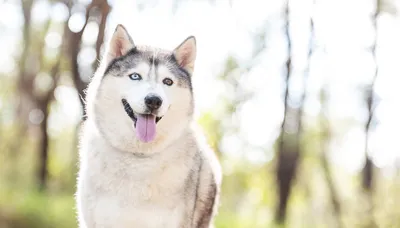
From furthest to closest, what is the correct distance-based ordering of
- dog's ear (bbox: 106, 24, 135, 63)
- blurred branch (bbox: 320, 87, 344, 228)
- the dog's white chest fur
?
blurred branch (bbox: 320, 87, 344, 228) < dog's ear (bbox: 106, 24, 135, 63) < the dog's white chest fur

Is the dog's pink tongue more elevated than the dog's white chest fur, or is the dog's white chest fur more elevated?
the dog's pink tongue

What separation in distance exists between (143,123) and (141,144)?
23cm

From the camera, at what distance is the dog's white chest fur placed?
3664mm

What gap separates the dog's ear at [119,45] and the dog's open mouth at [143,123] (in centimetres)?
40

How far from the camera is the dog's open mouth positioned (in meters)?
3.69

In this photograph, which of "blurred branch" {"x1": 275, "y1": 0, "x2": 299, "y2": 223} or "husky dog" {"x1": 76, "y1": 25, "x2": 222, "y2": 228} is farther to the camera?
"blurred branch" {"x1": 275, "y1": 0, "x2": 299, "y2": 223}

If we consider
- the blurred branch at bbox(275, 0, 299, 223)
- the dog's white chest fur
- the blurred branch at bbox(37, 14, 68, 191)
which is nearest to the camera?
the dog's white chest fur

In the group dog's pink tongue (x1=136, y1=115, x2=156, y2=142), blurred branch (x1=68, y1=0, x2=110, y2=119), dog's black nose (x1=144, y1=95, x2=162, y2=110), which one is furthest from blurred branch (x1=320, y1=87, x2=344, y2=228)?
dog's black nose (x1=144, y1=95, x2=162, y2=110)

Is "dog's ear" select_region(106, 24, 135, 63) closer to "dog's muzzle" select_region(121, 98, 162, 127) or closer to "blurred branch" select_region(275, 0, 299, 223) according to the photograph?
"dog's muzzle" select_region(121, 98, 162, 127)

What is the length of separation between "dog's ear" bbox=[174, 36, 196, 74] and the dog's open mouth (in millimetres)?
513

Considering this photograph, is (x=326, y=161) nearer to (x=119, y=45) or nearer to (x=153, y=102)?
(x=119, y=45)

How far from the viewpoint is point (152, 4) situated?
11.5 meters

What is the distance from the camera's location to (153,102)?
11.5 feet

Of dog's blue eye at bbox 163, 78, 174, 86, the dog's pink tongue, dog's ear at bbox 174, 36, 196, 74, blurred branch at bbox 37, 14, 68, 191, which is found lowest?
blurred branch at bbox 37, 14, 68, 191
